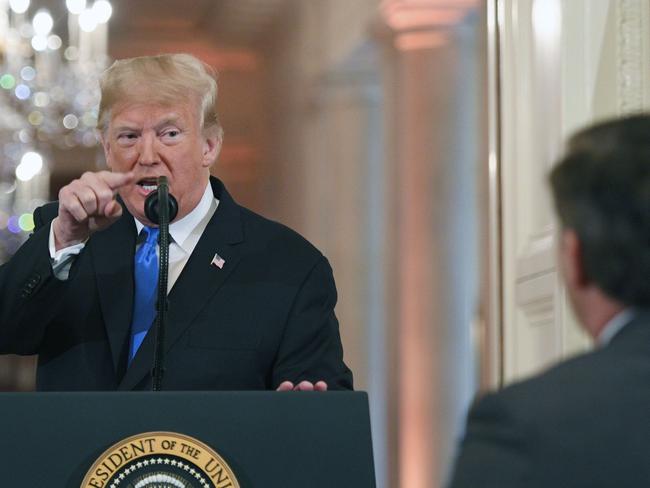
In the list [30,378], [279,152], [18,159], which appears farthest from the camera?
[30,378]

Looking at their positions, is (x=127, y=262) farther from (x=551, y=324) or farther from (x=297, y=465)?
(x=551, y=324)

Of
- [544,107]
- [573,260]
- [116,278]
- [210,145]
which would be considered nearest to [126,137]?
[210,145]

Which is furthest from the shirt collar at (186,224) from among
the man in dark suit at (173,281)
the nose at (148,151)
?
the nose at (148,151)

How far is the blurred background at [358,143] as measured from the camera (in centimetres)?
890

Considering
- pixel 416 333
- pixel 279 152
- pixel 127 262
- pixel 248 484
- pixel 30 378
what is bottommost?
pixel 30 378

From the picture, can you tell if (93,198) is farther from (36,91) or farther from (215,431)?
(36,91)

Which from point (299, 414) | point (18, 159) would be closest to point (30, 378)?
point (18, 159)

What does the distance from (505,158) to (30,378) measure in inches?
384

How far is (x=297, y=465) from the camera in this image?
2014 mm

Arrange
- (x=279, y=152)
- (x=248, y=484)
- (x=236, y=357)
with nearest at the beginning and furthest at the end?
(x=248, y=484), (x=236, y=357), (x=279, y=152)

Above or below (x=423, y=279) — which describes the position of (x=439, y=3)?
above

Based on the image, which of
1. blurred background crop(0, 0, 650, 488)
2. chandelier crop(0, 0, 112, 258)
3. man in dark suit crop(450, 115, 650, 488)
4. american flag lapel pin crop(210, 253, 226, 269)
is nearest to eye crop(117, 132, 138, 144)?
american flag lapel pin crop(210, 253, 226, 269)

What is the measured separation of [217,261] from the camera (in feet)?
8.86

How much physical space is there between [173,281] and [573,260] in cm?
139
